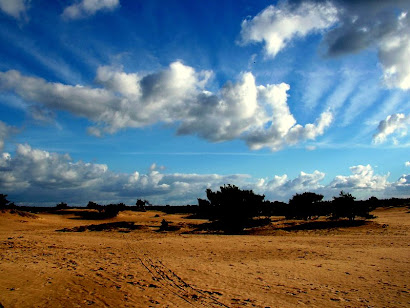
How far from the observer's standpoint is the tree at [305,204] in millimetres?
42625

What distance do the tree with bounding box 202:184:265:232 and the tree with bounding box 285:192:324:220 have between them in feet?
52.2

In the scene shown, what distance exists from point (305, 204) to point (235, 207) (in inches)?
732

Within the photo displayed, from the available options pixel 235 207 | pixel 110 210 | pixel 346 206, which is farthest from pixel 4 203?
pixel 346 206

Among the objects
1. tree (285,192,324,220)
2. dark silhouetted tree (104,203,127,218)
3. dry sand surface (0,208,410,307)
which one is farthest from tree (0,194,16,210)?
tree (285,192,324,220)

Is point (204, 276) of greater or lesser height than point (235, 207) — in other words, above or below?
below

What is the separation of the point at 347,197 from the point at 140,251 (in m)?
27.5

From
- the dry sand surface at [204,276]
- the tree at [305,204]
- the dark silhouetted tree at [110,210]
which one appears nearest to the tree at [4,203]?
the dark silhouetted tree at [110,210]

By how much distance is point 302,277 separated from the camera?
405 inches

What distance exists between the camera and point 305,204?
140 ft

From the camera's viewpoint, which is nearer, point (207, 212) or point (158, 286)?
point (158, 286)

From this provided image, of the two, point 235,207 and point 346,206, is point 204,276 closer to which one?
point 235,207

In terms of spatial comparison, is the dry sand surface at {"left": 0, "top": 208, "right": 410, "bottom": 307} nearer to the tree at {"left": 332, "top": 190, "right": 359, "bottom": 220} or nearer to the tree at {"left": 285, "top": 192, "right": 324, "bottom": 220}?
the tree at {"left": 332, "top": 190, "right": 359, "bottom": 220}

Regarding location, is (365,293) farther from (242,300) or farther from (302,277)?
(242,300)

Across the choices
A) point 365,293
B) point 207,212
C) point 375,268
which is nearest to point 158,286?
point 365,293
